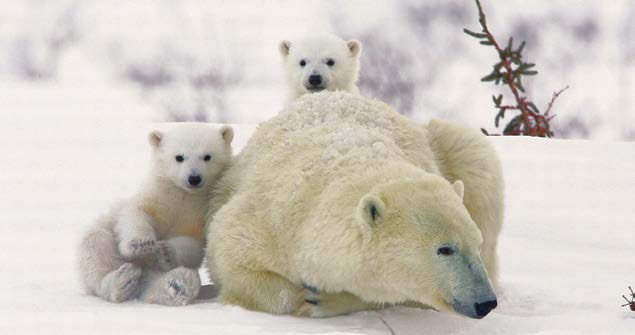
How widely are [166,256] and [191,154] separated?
2.12 feet

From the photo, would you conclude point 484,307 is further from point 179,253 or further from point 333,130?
point 179,253

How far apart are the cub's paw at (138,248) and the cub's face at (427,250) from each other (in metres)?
1.31

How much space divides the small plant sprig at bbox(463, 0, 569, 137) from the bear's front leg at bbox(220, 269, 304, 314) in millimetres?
3445

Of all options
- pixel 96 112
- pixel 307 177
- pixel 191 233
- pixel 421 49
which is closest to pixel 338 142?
pixel 307 177

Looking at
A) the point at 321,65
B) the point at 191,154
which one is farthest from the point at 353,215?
the point at 321,65

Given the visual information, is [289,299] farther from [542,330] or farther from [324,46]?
[324,46]

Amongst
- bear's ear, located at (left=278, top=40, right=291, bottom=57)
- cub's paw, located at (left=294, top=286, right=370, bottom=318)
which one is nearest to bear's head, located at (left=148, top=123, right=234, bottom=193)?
cub's paw, located at (left=294, top=286, right=370, bottom=318)

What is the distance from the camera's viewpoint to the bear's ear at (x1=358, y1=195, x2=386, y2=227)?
419cm

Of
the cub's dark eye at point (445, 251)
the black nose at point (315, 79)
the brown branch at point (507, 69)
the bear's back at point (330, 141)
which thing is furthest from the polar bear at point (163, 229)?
the brown branch at point (507, 69)

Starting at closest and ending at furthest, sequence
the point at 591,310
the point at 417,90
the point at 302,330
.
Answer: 1. the point at 302,330
2. the point at 591,310
3. the point at 417,90

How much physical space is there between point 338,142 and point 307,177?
0.81ft

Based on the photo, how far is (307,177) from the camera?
470 cm

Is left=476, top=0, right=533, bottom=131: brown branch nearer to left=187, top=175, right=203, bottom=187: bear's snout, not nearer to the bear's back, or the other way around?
the bear's back

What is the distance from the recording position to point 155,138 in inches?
229
